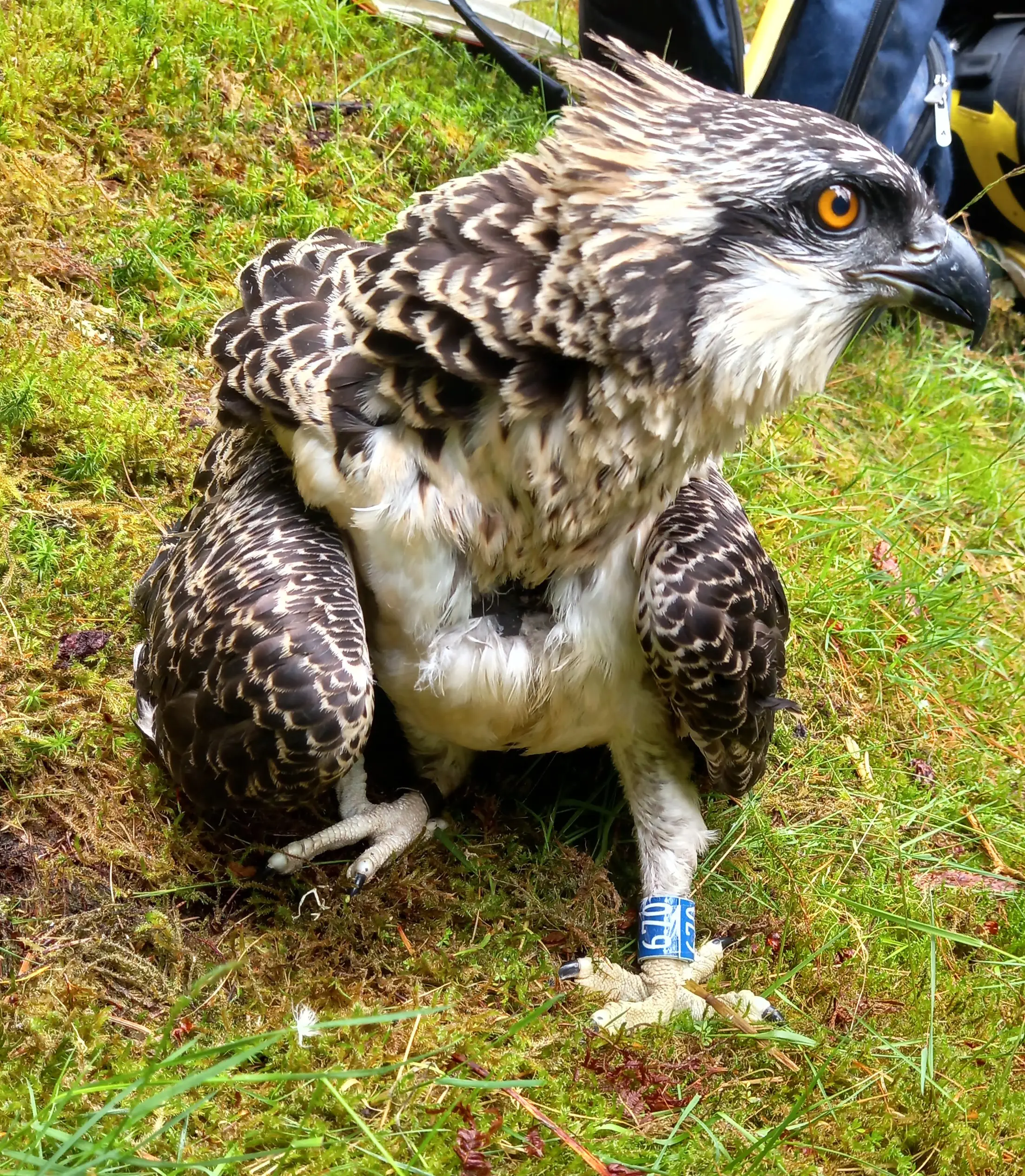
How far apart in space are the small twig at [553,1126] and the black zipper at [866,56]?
4906mm

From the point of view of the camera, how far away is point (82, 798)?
327 centimetres

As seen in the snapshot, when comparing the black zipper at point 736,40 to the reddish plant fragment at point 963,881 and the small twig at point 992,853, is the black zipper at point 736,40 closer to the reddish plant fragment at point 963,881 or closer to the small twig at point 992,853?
the small twig at point 992,853

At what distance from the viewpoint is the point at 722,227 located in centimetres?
252

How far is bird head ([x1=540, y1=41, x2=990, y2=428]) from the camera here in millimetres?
2477

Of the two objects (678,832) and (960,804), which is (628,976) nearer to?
(678,832)

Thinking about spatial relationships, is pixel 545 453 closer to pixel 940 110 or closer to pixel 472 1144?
pixel 472 1144

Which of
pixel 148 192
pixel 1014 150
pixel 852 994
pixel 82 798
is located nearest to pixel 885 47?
pixel 1014 150

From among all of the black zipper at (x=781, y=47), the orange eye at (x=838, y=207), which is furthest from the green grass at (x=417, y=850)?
the orange eye at (x=838, y=207)

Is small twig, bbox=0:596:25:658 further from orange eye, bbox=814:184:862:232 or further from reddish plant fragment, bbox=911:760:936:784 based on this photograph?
reddish plant fragment, bbox=911:760:936:784

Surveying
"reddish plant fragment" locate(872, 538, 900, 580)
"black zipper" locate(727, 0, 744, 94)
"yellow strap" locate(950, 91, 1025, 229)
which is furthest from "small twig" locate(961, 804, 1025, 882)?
"yellow strap" locate(950, 91, 1025, 229)

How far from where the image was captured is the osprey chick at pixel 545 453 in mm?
2529

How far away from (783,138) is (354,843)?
231 centimetres

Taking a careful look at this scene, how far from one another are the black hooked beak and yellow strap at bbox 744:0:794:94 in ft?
10.9

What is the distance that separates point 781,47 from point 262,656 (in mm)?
4802
